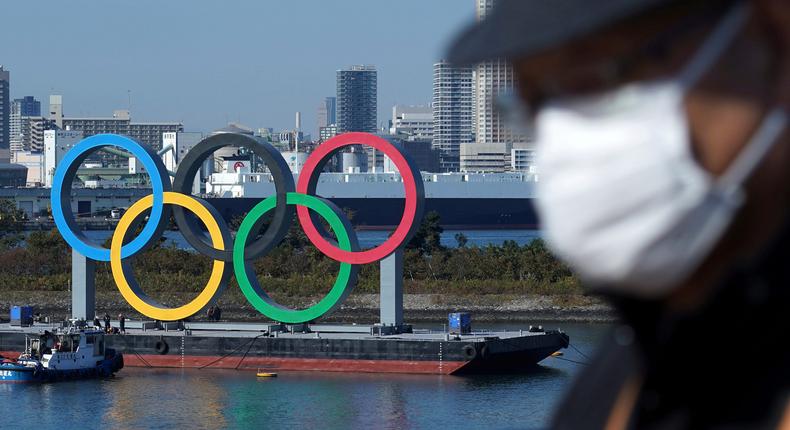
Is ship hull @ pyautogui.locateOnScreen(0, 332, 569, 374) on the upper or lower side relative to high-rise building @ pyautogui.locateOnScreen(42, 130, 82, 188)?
lower

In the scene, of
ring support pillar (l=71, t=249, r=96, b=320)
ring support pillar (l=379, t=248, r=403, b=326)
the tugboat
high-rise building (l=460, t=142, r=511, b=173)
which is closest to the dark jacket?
ring support pillar (l=379, t=248, r=403, b=326)

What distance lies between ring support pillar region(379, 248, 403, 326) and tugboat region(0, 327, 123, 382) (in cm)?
518

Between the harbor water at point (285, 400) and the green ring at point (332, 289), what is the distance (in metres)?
1.30

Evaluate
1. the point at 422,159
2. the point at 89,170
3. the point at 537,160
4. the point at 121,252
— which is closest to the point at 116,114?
the point at 422,159

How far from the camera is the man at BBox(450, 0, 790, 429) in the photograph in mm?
1188

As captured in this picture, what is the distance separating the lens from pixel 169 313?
30234 millimetres

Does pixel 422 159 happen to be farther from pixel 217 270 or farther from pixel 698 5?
pixel 698 5

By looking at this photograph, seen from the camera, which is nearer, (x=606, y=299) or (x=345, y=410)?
(x=606, y=299)

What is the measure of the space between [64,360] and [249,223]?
14.3 ft

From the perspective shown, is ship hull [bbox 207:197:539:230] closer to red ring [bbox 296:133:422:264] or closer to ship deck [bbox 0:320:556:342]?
ship deck [bbox 0:320:556:342]

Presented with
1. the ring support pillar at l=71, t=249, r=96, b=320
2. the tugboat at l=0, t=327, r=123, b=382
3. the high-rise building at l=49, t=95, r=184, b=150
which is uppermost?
the high-rise building at l=49, t=95, r=184, b=150

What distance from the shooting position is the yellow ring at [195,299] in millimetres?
29438

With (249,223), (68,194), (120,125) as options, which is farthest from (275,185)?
(120,125)

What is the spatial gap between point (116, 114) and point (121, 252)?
170m
